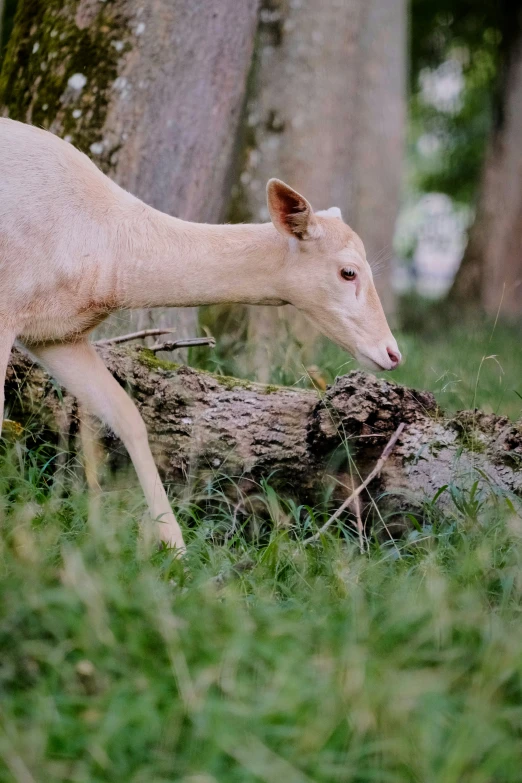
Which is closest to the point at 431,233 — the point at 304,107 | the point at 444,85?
the point at 444,85

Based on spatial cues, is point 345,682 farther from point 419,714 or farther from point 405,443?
point 405,443

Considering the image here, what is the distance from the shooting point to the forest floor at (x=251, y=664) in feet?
6.70

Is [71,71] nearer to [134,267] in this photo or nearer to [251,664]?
[134,267]

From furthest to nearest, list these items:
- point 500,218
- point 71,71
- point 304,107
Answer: point 500,218, point 304,107, point 71,71

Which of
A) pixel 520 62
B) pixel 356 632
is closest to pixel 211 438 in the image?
pixel 356 632

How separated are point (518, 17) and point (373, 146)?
3.98 metres

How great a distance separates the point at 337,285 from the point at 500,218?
962 centimetres

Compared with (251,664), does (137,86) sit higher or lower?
higher

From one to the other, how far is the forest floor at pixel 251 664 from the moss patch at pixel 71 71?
2.90m

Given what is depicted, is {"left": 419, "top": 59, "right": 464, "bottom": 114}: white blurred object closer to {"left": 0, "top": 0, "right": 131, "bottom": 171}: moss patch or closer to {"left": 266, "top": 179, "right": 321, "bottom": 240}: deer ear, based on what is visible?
Answer: {"left": 0, "top": 0, "right": 131, "bottom": 171}: moss patch

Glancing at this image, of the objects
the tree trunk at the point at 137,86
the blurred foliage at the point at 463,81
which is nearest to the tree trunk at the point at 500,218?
the blurred foliage at the point at 463,81

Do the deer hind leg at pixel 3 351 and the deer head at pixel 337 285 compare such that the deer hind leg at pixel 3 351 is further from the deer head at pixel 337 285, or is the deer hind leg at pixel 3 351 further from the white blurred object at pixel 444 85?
the white blurred object at pixel 444 85

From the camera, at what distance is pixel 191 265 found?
12.8 feet

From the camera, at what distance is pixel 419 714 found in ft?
7.02
